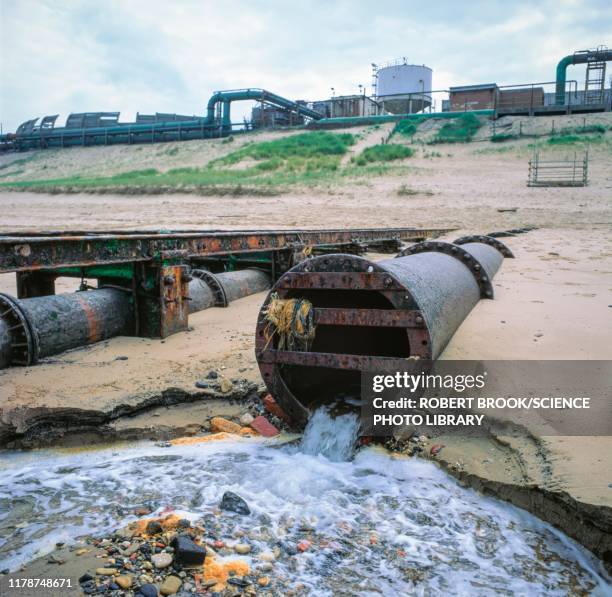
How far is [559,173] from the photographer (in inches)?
823

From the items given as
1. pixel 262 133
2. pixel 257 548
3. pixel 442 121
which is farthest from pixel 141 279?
pixel 262 133

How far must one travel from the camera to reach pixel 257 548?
224cm

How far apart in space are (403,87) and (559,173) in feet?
87.1

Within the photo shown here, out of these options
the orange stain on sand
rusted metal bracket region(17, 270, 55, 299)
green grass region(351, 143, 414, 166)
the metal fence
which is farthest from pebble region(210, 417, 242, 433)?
green grass region(351, 143, 414, 166)

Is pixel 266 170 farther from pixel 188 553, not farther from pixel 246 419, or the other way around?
pixel 188 553

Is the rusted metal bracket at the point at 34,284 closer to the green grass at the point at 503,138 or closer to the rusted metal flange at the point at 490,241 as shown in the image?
the rusted metal flange at the point at 490,241

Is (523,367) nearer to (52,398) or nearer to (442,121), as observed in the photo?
(52,398)

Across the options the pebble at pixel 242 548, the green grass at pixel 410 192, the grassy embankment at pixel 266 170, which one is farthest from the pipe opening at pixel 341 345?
the grassy embankment at pixel 266 170

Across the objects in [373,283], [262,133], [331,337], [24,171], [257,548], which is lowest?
[257,548]

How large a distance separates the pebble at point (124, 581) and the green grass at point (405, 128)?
101ft

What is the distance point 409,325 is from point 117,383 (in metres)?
2.05

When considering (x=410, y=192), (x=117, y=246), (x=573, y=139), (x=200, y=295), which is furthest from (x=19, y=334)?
(x=573, y=139)

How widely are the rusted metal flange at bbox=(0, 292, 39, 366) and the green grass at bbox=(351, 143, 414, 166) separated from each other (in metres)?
22.6

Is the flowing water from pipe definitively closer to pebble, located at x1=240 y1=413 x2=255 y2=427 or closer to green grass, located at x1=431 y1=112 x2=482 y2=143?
pebble, located at x1=240 y1=413 x2=255 y2=427
